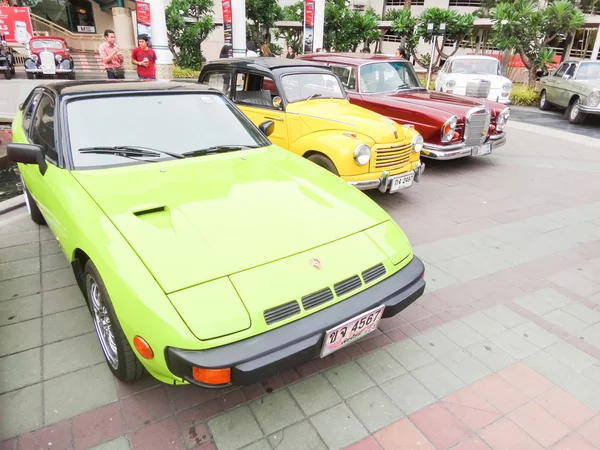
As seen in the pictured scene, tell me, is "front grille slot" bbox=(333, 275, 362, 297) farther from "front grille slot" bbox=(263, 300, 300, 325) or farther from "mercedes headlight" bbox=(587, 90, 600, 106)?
"mercedes headlight" bbox=(587, 90, 600, 106)

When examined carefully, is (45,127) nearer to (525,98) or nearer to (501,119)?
(501,119)

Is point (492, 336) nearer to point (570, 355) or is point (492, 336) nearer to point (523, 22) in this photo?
point (570, 355)

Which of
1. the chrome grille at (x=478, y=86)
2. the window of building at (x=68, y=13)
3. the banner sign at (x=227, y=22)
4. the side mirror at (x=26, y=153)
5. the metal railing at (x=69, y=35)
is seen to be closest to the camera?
the side mirror at (x=26, y=153)

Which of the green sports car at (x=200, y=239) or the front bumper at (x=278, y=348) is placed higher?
the green sports car at (x=200, y=239)

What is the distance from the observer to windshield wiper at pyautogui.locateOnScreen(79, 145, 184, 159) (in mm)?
2748

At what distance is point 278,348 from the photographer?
75.2 inches

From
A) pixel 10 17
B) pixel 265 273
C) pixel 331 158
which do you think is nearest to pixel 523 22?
pixel 331 158

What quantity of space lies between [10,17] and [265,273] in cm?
2463

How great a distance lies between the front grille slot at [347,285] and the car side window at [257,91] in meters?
3.83

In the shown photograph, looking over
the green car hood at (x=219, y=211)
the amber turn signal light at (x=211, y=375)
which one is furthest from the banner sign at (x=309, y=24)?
the amber turn signal light at (x=211, y=375)

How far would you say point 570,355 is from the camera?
9.17ft

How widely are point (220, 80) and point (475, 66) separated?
28.2 feet

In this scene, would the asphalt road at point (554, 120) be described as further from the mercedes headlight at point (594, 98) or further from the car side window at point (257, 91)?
the car side window at point (257, 91)

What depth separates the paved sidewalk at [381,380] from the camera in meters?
2.15
